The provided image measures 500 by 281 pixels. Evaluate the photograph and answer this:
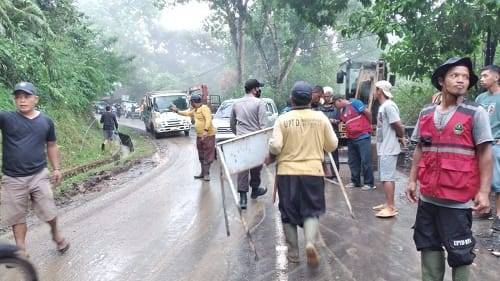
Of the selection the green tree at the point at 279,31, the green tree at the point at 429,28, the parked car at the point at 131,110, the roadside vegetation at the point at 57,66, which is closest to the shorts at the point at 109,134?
the roadside vegetation at the point at 57,66

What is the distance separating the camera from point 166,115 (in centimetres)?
2270

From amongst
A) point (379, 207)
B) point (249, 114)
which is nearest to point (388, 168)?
point (379, 207)

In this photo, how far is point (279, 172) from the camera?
471 cm

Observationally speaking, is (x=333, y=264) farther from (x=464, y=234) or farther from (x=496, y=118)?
(x=496, y=118)

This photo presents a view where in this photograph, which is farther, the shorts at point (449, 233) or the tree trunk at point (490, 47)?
A: the tree trunk at point (490, 47)

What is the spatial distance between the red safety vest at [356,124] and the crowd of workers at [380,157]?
0.7 inches

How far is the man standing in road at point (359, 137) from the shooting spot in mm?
7992

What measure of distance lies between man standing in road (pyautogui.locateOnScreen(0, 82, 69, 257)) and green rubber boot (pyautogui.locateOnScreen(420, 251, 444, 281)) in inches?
149

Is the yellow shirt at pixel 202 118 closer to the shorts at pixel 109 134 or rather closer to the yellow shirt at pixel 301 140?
the yellow shirt at pixel 301 140

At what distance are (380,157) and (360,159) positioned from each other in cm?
198

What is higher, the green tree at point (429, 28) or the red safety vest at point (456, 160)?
the green tree at point (429, 28)

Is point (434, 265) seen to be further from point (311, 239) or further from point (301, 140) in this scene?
point (301, 140)

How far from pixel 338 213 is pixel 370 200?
3.27ft

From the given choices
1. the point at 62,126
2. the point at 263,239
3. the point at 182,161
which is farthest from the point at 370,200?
the point at 62,126
